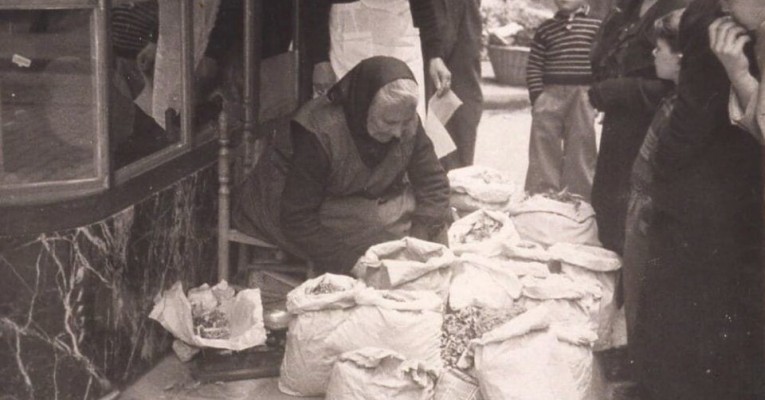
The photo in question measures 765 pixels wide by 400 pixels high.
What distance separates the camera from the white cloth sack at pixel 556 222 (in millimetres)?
5430

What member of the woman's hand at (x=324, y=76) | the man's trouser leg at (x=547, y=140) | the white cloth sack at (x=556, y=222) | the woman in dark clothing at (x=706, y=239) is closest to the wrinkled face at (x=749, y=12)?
the woman in dark clothing at (x=706, y=239)

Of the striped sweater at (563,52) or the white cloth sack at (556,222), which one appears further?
the striped sweater at (563,52)

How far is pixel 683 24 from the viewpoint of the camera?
157 inches

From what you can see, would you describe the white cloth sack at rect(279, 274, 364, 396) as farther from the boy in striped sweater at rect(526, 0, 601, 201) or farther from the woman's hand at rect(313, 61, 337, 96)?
the boy in striped sweater at rect(526, 0, 601, 201)

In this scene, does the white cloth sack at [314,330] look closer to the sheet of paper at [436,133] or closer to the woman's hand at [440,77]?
the sheet of paper at [436,133]

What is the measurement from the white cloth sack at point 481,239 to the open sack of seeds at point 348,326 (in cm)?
70

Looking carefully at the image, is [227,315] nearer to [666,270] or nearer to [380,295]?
[380,295]

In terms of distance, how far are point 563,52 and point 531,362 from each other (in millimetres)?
3460

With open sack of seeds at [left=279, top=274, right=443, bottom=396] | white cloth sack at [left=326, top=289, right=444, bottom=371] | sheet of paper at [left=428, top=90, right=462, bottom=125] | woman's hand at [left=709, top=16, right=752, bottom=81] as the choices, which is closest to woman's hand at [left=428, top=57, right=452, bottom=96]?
sheet of paper at [left=428, top=90, right=462, bottom=125]

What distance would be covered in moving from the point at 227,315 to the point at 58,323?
971 mm

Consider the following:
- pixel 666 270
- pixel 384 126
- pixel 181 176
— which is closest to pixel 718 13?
pixel 666 270

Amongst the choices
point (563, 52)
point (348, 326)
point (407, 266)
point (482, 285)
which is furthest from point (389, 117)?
point (563, 52)

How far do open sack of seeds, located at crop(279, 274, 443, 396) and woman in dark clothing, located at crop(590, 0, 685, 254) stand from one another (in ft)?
4.71

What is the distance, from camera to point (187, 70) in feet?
16.1
